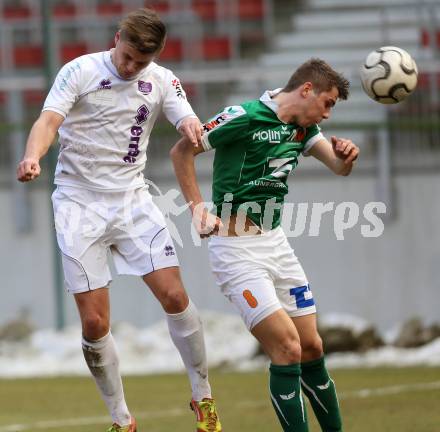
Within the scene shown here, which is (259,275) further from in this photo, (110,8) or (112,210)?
(110,8)

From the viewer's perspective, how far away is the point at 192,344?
6312 mm

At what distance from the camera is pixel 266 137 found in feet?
19.6

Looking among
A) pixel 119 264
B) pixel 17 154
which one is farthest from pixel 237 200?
pixel 17 154

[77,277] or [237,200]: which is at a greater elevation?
[237,200]

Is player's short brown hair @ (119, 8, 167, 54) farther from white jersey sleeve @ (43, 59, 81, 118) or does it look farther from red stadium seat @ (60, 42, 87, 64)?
red stadium seat @ (60, 42, 87, 64)

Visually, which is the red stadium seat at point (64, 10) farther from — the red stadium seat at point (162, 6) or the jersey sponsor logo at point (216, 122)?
the jersey sponsor logo at point (216, 122)

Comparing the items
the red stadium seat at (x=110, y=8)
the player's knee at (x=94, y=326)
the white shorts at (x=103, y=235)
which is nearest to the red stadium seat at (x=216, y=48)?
the red stadium seat at (x=110, y=8)

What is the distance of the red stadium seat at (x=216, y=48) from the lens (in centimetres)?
1503

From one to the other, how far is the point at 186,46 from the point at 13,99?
2899 millimetres

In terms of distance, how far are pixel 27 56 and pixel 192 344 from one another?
9.92 meters

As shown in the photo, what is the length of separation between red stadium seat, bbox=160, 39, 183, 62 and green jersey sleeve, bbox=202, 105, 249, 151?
9049mm

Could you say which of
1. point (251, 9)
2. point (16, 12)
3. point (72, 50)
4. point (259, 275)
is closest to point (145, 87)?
point (259, 275)

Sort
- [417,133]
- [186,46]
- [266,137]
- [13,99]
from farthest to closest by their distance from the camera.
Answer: [186,46] → [13,99] → [417,133] → [266,137]

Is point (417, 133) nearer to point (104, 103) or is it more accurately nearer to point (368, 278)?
point (368, 278)
